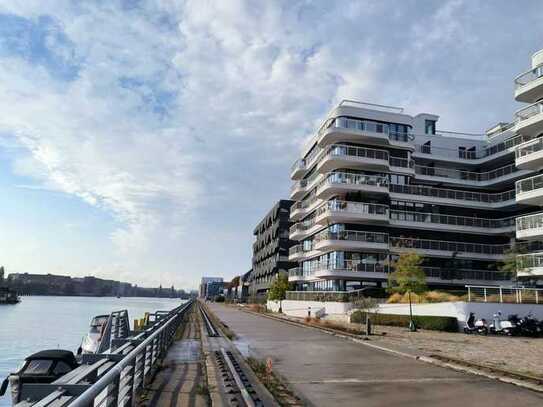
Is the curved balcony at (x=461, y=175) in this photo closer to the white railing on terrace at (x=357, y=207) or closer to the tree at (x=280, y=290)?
the white railing on terrace at (x=357, y=207)

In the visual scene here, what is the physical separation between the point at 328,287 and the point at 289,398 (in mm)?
41576

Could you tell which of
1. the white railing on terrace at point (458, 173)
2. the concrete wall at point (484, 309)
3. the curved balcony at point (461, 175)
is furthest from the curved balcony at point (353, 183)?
the concrete wall at point (484, 309)

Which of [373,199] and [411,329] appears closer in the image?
[411,329]

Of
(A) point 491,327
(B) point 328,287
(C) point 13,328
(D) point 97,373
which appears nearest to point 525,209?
(B) point 328,287

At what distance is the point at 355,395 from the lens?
10.3m

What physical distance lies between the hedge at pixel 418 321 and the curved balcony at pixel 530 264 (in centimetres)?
1062

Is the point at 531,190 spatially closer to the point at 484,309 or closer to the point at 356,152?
the point at 484,309

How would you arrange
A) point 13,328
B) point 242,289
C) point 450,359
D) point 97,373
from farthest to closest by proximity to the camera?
point 242,289, point 13,328, point 450,359, point 97,373

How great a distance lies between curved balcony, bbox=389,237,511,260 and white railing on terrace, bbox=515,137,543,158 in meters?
11.7

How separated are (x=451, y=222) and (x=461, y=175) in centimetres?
795

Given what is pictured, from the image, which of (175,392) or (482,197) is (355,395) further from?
(482,197)

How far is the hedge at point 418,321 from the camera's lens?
2866 centimetres

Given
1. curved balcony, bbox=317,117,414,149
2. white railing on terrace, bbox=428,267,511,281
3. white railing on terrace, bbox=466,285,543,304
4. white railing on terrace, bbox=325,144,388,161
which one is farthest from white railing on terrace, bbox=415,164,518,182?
white railing on terrace, bbox=466,285,543,304

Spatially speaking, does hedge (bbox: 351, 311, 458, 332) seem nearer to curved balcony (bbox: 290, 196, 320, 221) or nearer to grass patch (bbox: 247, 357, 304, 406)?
grass patch (bbox: 247, 357, 304, 406)
